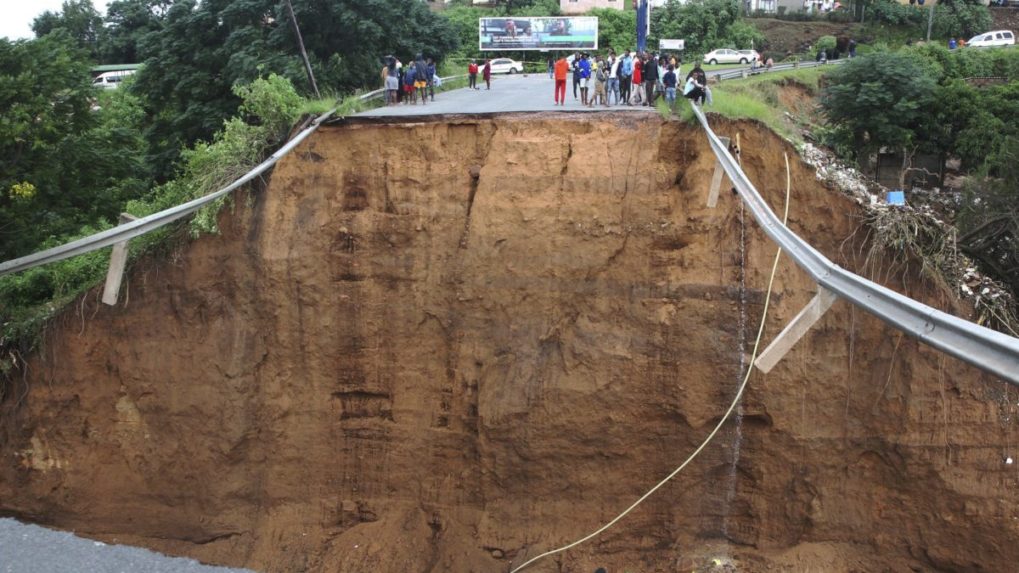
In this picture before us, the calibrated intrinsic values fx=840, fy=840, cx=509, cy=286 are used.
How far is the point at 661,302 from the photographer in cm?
Answer: 1116

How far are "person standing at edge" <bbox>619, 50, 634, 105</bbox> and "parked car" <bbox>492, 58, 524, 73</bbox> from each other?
756 inches

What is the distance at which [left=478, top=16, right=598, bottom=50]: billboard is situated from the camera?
35.6m

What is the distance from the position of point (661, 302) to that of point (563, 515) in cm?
322

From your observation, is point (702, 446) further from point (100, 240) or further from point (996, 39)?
point (996, 39)

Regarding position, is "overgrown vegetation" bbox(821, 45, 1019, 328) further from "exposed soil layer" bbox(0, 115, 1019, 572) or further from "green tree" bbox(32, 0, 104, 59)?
"green tree" bbox(32, 0, 104, 59)

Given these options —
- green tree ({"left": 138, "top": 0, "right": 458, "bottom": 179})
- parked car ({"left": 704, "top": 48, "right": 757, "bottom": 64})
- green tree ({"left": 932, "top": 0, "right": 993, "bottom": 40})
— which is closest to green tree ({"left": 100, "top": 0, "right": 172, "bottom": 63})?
green tree ({"left": 138, "top": 0, "right": 458, "bottom": 179})

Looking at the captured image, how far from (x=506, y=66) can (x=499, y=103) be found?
1935cm

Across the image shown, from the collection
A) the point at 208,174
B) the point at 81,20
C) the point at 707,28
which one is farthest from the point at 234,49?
the point at 81,20

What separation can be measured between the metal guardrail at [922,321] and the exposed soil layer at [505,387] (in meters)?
3.98

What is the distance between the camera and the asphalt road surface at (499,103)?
12938 mm

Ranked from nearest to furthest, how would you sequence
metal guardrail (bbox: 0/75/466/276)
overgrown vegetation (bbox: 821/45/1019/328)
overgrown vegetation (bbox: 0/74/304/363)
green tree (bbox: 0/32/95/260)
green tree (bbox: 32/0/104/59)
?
metal guardrail (bbox: 0/75/466/276), overgrown vegetation (bbox: 0/74/304/363), green tree (bbox: 0/32/95/260), overgrown vegetation (bbox: 821/45/1019/328), green tree (bbox: 32/0/104/59)

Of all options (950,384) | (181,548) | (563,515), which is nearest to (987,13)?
(950,384)

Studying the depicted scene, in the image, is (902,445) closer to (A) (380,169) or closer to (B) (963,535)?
(B) (963,535)

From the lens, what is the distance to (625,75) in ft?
48.7
